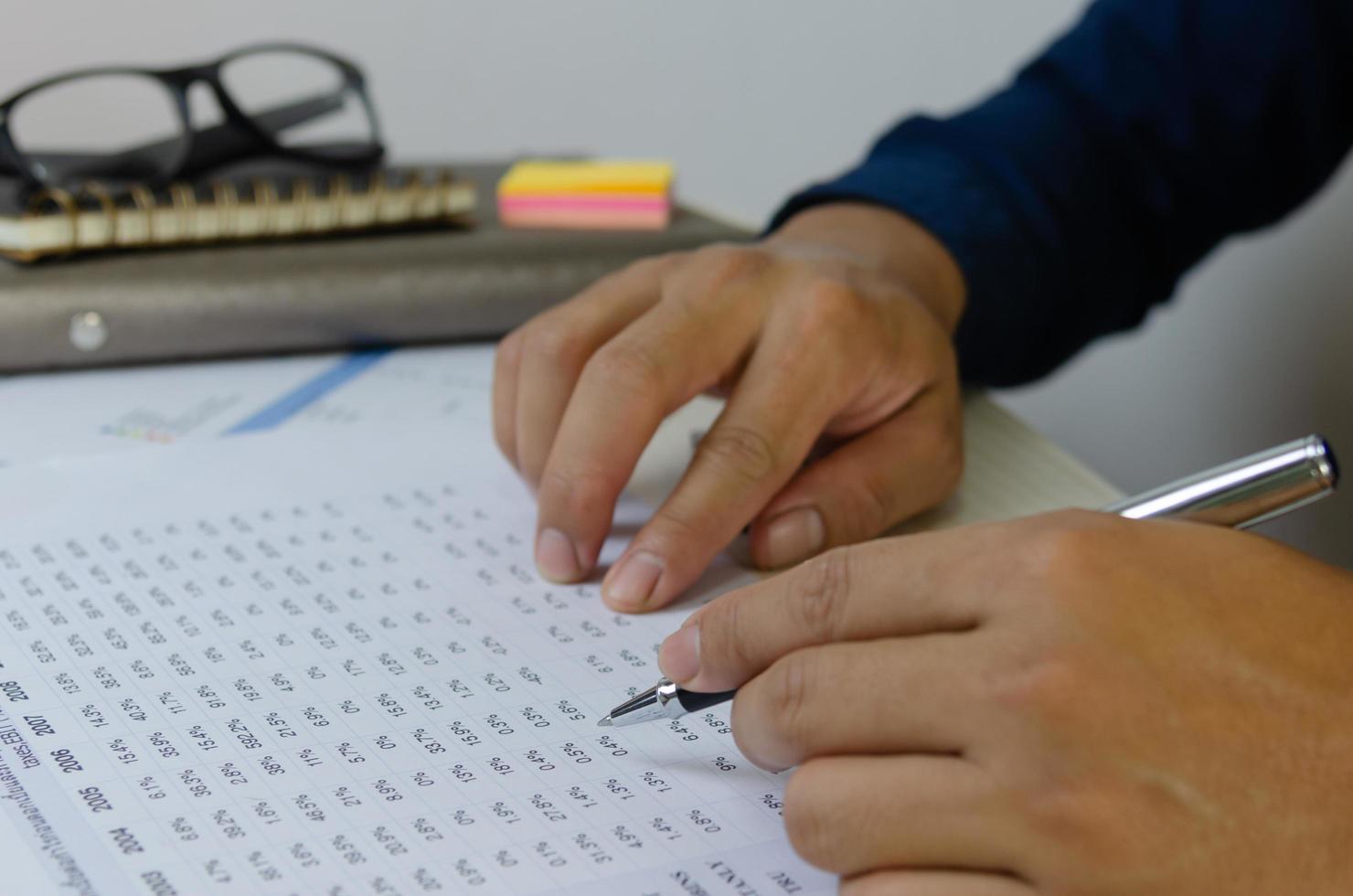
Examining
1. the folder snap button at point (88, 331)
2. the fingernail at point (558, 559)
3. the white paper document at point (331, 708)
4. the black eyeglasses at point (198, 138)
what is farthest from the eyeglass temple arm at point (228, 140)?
the fingernail at point (558, 559)

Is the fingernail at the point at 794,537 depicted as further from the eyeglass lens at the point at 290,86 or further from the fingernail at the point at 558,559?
the eyeglass lens at the point at 290,86

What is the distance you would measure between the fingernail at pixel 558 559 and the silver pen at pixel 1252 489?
0.10m

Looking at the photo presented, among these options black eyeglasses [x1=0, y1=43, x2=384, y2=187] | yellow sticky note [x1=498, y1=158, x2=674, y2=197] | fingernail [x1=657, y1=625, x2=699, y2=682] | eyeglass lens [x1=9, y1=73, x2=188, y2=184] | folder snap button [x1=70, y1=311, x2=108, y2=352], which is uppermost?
black eyeglasses [x1=0, y1=43, x2=384, y2=187]

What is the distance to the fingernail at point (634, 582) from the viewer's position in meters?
0.54

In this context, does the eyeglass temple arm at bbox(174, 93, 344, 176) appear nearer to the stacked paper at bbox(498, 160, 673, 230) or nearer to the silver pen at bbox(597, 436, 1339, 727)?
the stacked paper at bbox(498, 160, 673, 230)

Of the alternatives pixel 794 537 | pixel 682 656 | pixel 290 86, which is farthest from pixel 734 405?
pixel 290 86

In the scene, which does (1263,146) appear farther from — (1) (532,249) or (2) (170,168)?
(2) (170,168)

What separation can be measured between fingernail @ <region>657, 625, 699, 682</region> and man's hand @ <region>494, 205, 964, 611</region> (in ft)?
0.36

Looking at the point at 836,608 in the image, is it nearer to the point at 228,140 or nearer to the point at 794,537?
the point at 794,537

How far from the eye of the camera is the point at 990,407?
0.78m

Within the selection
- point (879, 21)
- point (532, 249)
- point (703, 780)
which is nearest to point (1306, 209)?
point (879, 21)

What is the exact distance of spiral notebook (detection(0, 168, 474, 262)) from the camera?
0.79m

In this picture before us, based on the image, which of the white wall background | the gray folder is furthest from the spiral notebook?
the white wall background

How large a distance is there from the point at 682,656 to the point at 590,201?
0.57 m
